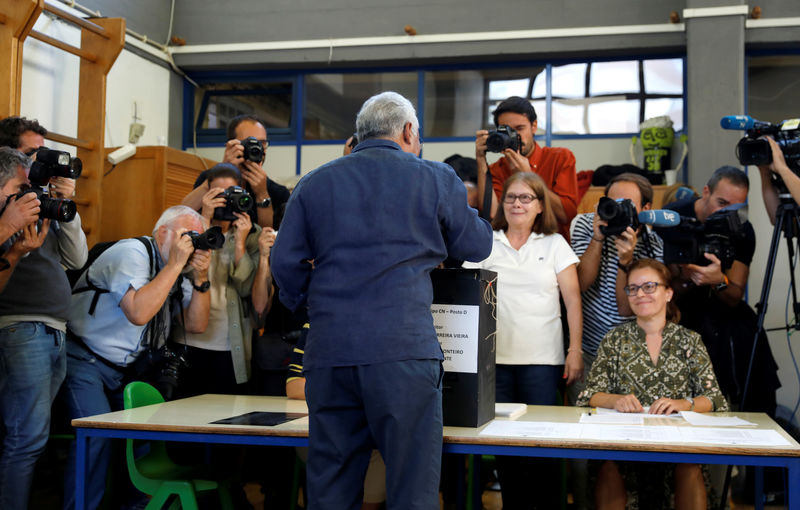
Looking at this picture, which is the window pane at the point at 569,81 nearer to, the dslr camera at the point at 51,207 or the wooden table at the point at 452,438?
the wooden table at the point at 452,438

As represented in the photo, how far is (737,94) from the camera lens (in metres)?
5.65

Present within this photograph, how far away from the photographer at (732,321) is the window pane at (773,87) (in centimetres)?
317

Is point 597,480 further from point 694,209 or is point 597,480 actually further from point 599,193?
point 599,193

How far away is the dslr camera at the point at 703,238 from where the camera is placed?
298 centimetres

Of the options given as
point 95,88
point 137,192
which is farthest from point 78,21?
point 137,192

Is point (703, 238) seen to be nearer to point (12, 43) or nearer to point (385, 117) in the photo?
point (385, 117)

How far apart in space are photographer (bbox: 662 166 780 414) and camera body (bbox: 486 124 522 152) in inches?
26.7

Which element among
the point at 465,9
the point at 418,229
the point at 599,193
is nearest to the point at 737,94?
the point at 599,193

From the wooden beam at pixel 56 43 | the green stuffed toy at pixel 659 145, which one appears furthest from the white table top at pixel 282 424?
the green stuffed toy at pixel 659 145

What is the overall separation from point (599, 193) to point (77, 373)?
147 inches

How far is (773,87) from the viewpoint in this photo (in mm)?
5988

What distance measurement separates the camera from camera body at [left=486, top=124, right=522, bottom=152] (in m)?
3.07

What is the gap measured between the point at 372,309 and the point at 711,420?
114cm

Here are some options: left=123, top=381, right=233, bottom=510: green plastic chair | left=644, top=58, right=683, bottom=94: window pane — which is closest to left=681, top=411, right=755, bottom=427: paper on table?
left=123, top=381, right=233, bottom=510: green plastic chair
